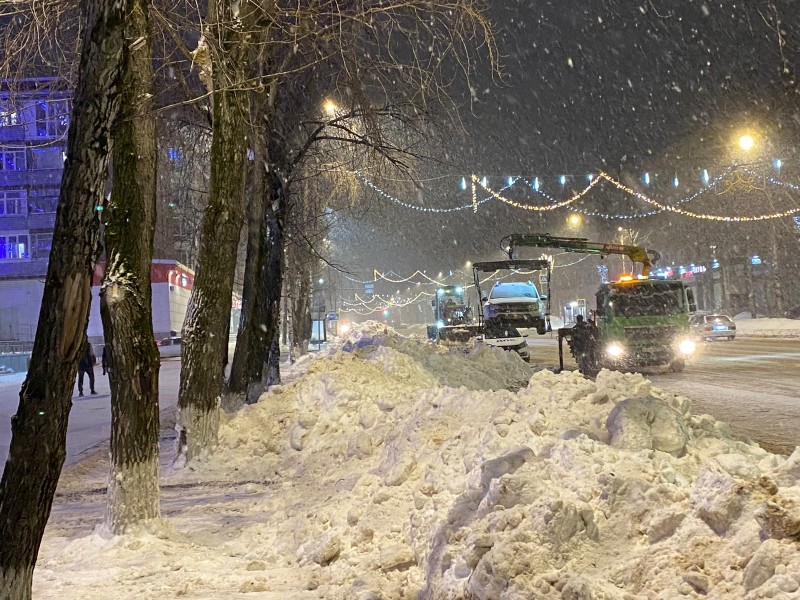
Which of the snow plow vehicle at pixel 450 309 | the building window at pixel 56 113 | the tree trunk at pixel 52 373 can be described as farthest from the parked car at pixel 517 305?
the tree trunk at pixel 52 373

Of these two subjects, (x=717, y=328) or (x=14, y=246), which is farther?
(x=14, y=246)

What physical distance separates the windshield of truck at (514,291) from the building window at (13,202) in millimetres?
35415

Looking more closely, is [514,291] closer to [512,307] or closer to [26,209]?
[512,307]

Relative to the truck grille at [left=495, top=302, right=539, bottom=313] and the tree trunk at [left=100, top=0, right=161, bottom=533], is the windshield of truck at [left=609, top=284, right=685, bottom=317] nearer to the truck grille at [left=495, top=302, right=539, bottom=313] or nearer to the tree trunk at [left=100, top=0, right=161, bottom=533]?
the truck grille at [left=495, top=302, right=539, bottom=313]

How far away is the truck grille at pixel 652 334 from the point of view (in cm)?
1855

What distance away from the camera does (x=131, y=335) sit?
645 cm

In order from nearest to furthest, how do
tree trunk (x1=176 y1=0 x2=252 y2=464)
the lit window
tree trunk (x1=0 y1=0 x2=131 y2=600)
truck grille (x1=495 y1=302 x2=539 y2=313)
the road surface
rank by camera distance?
tree trunk (x1=0 y1=0 x2=131 y2=600) < the lit window < tree trunk (x1=176 y1=0 x2=252 y2=464) < the road surface < truck grille (x1=495 y1=302 x2=539 y2=313)

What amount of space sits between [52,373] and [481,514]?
9.04 feet

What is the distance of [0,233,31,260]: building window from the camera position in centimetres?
4828

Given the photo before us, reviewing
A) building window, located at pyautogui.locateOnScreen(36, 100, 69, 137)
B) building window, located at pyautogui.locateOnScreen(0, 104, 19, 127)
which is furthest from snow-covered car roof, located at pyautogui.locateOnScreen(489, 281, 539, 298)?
building window, located at pyautogui.locateOnScreen(0, 104, 19, 127)

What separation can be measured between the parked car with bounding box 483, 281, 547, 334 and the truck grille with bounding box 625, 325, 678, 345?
7581 millimetres

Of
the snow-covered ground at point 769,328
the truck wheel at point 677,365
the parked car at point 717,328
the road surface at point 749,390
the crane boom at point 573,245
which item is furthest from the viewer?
the snow-covered ground at point 769,328

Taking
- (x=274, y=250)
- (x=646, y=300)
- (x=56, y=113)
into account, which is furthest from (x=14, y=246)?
(x=646, y=300)

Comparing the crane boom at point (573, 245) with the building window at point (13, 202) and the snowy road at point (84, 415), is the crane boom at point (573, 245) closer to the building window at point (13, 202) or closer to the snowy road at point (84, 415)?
the snowy road at point (84, 415)
